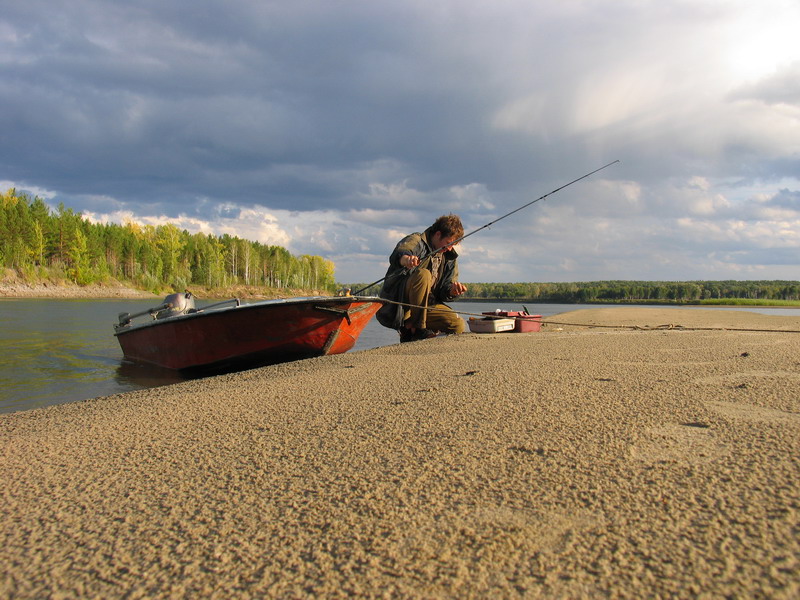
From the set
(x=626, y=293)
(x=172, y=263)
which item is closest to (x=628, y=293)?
(x=626, y=293)

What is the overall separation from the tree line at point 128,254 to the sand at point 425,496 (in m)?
73.5

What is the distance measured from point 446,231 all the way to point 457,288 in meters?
0.98

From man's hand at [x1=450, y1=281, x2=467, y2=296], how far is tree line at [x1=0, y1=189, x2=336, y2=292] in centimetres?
7060

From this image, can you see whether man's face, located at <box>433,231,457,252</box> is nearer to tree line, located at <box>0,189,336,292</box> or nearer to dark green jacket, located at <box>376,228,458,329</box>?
dark green jacket, located at <box>376,228,458,329</box>

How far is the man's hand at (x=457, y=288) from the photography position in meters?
7.98

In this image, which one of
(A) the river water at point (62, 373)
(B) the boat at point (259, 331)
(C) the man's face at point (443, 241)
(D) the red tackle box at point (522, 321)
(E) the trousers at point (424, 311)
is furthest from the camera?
(D) the red tackle box at point (522, 321)

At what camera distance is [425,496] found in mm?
1666

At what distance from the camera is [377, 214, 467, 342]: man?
24.6 ft

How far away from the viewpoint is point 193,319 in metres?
7.51

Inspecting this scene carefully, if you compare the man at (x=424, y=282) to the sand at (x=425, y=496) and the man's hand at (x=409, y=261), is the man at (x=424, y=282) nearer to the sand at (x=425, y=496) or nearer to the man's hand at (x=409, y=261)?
the man's hand at (x=409, y=261)

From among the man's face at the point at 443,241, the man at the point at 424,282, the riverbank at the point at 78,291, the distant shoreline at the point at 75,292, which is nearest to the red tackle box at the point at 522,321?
the man at the point at 424,282

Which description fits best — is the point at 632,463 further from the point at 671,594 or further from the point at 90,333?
the point at 90,333

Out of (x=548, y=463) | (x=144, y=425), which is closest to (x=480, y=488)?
(x=548, y=463)

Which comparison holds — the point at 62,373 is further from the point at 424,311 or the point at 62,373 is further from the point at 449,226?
the point at 449,226
